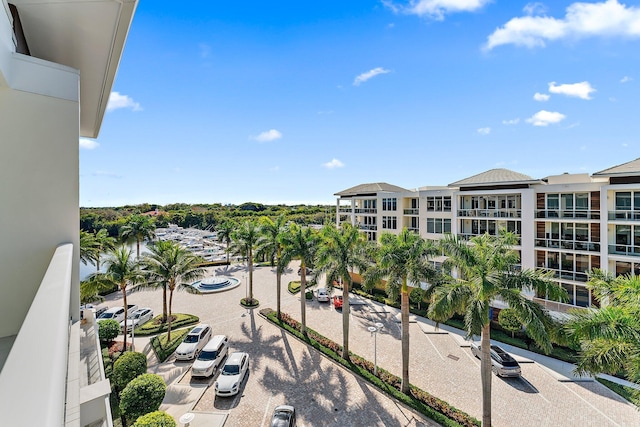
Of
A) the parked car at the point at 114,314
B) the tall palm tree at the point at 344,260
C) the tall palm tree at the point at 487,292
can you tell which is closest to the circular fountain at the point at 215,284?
the parked car at the point at 114,314

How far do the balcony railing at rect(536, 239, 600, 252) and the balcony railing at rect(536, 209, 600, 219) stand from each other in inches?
57.3

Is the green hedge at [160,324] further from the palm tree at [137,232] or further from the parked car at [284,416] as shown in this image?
the palm tree at [137,232]

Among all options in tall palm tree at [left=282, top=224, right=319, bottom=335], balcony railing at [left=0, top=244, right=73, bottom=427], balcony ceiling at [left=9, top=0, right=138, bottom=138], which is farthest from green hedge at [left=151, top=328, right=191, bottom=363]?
balcony railing at [left=0, top=244, right=73, bottom=427]

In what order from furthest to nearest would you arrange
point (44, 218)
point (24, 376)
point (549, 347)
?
point (549, 347) → point (44, 218) → point (24, 376)

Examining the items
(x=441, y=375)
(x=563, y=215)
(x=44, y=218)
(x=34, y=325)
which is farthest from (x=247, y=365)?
(x=563, y=215)

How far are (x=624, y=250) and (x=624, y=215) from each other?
6.16ft

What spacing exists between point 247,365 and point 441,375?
348 inches

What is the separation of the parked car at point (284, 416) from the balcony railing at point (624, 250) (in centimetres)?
1819

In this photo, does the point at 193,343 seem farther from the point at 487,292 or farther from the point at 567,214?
the point at 567,214

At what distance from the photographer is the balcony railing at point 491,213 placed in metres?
20.5

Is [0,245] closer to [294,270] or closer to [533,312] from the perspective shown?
[533,312]

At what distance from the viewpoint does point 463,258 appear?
A: 35.5 ft

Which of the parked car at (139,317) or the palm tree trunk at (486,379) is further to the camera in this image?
the parked car at (139,317)

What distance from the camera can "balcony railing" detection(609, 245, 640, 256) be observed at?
16.2 m
